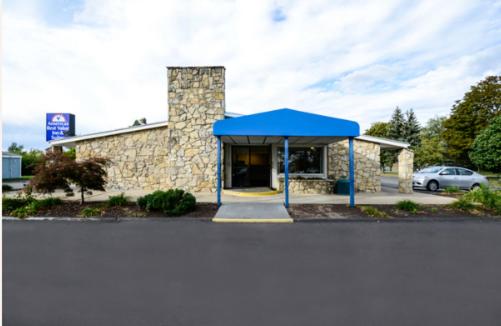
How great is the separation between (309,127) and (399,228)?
4264 millimetres

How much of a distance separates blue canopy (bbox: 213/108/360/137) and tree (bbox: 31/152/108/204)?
15.6 ft

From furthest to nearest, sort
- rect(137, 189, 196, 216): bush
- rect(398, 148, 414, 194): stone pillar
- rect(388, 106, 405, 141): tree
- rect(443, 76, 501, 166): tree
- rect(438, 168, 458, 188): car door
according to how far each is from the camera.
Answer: rect(388, 106, 405, 141): tree, rect(443, 76, 501, 166): tree, rect(438, 168, 458, 188): car door, rect(398, 148, 414, 194): stone pillar, rect(137, 189, 196, 216): bush

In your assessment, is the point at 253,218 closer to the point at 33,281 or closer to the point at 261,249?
the point at 261,249

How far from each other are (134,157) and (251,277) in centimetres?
1177

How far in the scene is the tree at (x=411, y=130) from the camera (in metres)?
35.4

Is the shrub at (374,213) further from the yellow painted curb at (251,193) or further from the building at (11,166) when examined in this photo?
the building at (11,166)

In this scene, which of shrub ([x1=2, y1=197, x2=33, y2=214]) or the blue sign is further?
the blue sign

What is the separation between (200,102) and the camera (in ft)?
40.5

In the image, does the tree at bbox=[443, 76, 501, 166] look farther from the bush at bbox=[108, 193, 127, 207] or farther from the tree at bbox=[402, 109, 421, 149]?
the bush at bbox=[108, 193, 127, 207]

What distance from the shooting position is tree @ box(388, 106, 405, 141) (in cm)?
3597

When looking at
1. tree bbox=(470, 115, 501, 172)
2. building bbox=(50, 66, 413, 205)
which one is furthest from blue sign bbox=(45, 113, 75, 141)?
tree bbox=(470, 115, 501, 172)

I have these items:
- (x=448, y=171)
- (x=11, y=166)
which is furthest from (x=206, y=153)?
(x=11, y=166)

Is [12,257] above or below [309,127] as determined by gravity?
below

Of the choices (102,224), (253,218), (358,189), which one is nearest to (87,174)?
(102,224)
